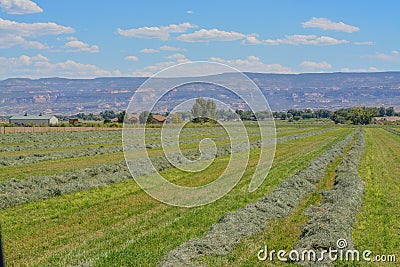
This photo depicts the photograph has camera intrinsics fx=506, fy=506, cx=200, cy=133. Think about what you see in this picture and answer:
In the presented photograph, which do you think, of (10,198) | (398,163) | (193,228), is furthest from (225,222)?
(398,163)

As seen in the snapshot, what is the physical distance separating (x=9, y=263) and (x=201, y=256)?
398 cm

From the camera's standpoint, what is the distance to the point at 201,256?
10.5 metres

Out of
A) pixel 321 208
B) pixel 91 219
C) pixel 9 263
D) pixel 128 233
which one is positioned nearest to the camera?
pixel 9 263

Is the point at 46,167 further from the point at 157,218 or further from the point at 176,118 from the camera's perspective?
the point at 157,218

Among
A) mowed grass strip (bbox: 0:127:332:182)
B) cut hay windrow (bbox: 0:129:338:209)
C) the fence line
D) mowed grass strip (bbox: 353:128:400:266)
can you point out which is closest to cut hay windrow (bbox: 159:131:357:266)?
mowed grass strip (bbox: 353:128:400:266)

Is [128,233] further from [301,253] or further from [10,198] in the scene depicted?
[10,198]

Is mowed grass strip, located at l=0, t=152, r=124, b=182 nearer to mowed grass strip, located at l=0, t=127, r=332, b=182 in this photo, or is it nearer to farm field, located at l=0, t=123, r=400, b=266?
mowed grass strip, located at l=0, t=127, r=332, b=182

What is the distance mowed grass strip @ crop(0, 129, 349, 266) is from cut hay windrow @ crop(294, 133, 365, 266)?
260 centimetres

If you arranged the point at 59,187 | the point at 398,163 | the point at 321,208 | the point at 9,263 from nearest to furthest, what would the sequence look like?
1. the point at 9,263
2. the point at 321,208
3. the point at 59,187
4. the point at 398,163

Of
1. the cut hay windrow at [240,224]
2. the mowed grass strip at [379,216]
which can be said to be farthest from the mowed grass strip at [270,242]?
the mowed grass strip at [379,216]

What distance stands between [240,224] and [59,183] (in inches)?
457

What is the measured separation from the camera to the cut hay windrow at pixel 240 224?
34.6 feet

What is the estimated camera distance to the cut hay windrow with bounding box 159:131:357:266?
1055 centimetres

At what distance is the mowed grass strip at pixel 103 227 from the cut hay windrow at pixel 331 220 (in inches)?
102
